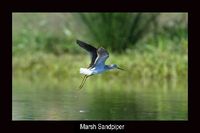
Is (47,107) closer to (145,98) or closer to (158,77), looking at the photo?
(145,98)

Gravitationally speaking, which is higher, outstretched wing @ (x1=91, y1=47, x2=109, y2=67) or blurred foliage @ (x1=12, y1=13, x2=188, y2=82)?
blurred foliage @ (x1=12, y1=13, x2=188, y2=82)

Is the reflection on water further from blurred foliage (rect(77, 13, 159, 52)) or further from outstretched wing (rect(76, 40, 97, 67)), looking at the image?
blurred foliage (rect(77, 13, 159, 52))

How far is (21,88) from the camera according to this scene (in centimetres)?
1205

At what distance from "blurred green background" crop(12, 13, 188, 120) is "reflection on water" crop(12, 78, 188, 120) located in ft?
0.04

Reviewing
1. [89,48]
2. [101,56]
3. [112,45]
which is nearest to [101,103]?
[101,56]

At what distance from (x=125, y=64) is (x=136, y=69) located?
27cm

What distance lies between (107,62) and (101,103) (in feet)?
15.3

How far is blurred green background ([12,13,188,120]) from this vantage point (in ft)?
33.5

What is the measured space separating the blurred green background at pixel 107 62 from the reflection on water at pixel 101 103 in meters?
0.01

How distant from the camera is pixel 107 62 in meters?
14.5

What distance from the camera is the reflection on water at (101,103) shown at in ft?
28.6

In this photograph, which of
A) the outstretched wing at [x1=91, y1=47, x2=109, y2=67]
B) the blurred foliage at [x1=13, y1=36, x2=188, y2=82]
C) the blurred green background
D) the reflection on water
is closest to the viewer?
the outstretched wing at [x1=91, y1=47, x2=109, y2=67]

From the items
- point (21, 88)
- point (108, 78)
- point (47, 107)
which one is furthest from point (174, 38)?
point (47, 107)

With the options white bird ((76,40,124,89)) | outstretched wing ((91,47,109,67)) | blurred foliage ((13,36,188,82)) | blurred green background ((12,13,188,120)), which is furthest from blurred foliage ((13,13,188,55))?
outstretched wing ((91,47,109,67))
